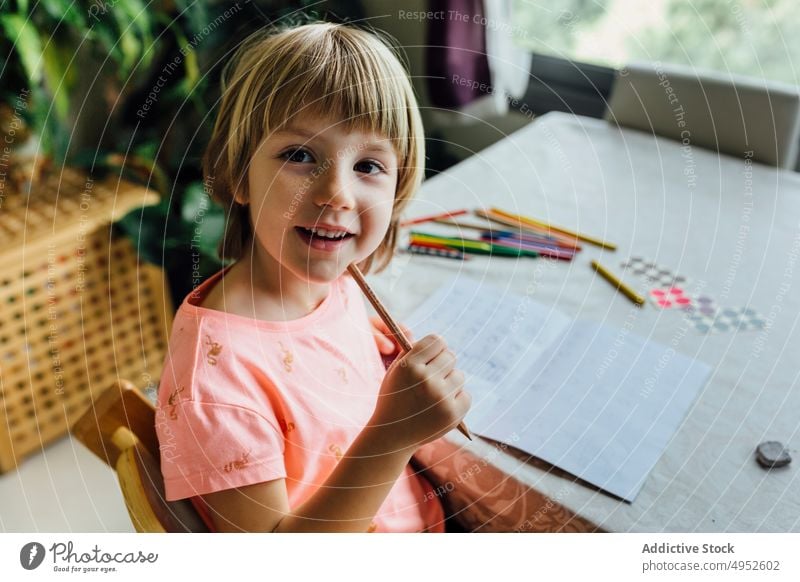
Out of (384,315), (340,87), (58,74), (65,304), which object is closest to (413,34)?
(340,87)

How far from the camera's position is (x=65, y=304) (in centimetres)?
104

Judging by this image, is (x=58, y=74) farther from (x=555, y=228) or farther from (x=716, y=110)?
(x=716, y=110)

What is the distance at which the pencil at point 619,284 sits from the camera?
0.63 m

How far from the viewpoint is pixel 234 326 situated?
17.7 inches

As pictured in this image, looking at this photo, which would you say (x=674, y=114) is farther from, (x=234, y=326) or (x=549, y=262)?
(x=234, y=326)

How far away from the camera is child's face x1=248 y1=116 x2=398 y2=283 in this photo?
0.43 meters

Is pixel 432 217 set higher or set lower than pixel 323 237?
lower

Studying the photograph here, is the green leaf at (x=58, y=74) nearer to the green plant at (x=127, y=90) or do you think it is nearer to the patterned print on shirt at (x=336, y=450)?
the green plant at (x=127, y=90)

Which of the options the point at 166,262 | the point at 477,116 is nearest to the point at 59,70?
the point at 166,262

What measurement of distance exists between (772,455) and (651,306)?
0.18 m

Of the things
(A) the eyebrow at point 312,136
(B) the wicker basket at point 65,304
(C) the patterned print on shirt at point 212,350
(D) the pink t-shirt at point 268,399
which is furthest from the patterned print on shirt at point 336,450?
(B) the wicker basket at point 65,304

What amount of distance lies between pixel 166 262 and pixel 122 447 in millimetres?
461

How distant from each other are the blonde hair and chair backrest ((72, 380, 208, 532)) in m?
0.13

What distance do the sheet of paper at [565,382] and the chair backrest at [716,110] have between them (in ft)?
1.38
